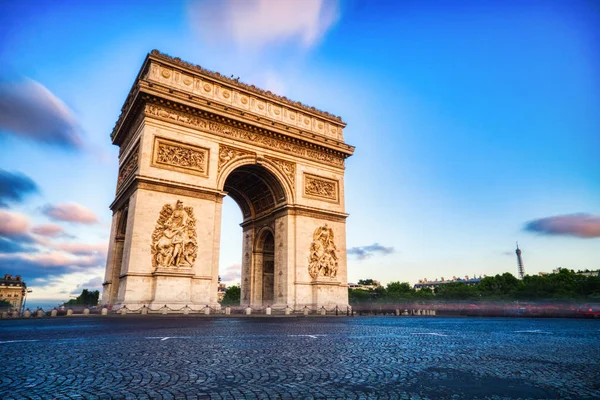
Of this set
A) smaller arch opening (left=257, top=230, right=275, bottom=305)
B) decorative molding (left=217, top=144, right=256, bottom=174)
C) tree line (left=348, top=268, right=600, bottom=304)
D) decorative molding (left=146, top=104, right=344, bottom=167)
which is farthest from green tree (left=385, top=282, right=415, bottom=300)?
decorative molding (left=217, top=144, right=256, bottom=174)

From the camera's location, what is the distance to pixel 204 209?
67.2ft

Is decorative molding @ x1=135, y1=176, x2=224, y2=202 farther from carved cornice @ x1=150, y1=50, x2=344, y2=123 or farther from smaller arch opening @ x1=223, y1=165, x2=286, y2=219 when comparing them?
carved cornice @ x1=150, y1=50, x2=344, y2=123

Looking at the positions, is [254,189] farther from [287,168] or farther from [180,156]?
[180,156]

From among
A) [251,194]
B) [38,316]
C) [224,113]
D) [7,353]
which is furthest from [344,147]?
[7,353]

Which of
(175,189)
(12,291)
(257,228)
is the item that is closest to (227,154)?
(175,189)

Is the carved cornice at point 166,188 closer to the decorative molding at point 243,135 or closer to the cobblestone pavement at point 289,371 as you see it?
the decorative molding at point 243,135

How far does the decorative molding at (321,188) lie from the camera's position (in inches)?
992

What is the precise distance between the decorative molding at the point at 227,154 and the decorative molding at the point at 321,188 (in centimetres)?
498

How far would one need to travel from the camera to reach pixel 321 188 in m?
25.8

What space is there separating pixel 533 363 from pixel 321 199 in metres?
21.3

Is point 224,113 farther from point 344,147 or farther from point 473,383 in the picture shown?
point 473,383

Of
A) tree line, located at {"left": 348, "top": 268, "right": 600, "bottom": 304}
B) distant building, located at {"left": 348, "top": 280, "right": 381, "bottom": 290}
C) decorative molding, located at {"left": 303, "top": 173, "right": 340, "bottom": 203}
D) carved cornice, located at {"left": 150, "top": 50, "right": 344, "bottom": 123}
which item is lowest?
tree line, located at {"left": 348, "top": 268, "right": 600, "bottom": 304}

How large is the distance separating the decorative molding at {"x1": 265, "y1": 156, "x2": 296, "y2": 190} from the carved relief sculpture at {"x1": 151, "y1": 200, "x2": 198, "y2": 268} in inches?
264

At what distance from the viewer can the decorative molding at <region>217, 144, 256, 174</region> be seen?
21.9 metres
